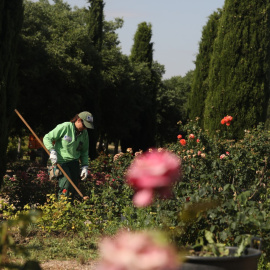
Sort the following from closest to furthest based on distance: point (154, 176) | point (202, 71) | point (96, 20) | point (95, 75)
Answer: point (154, 176), point (202, 71), point (95, 75), point (96, 20)

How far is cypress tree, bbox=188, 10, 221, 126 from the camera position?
83.0 feet

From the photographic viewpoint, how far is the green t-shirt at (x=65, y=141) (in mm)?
7465

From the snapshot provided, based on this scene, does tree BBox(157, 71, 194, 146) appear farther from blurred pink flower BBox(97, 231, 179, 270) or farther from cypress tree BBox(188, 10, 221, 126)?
blurred pink flower BBox(97, 231, 179, 270)

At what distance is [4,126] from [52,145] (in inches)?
51.3

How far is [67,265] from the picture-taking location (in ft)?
17.2

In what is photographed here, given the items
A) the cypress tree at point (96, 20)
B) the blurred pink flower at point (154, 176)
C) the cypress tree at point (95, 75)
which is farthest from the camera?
the cypress tree at point (96, 20)

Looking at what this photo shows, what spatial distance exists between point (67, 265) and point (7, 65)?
4.22m

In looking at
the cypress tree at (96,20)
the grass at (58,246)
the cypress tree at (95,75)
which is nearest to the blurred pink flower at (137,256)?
the grass at (58,246)

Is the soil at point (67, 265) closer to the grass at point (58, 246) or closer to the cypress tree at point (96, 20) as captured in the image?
the grass at point (58, 246)

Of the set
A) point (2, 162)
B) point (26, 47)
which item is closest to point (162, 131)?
point (26, 47)

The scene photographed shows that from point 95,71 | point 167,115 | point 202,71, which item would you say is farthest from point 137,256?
point 167,115

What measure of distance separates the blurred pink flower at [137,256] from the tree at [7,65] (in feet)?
24.6

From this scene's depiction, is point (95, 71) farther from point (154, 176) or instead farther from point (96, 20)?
point (154, 176)

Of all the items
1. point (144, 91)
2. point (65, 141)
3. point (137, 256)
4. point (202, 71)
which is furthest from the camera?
point (144, 91)
